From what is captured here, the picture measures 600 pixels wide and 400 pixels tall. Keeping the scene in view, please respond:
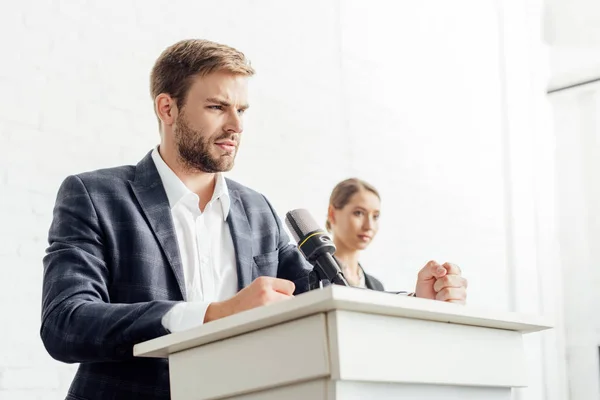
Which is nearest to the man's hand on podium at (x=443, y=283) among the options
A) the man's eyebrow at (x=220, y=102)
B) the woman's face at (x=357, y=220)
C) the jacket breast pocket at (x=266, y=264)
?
the jacket breast pocket at (x=266, y=264)

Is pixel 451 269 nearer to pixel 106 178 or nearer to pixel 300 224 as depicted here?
pixel 300 224

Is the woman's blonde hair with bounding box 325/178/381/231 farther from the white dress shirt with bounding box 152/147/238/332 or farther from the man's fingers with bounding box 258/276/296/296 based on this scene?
the man's fingers with bounding box 258/276/296/296

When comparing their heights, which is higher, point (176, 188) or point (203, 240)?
point (176, 188)

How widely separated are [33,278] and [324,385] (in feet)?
5.43

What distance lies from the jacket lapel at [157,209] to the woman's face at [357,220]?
173 centimetres

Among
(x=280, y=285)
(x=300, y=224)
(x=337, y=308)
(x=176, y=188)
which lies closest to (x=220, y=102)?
(x=176, y=188)

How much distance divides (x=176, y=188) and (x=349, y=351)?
827 mm

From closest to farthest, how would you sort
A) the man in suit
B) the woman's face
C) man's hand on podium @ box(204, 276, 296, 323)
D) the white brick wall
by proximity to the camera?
man's hand on podium @ box(204, 276, 296, 323)
the man in suit
the white brick wall
the woman's face

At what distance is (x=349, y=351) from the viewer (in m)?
0.90

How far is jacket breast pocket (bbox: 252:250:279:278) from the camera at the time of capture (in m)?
1.61

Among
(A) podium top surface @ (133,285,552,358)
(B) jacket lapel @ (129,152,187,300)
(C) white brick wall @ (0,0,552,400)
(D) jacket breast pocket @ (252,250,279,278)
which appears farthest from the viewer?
(C) white brick wall @ (0,0,552,400)

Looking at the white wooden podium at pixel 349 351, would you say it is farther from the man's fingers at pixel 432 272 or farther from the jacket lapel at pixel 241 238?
the jacket lapel at pixel 241 238

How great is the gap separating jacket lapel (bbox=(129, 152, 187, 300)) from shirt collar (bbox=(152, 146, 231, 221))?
26mm

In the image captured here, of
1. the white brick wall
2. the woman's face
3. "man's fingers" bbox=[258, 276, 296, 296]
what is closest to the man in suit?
"man's fingers" bbox=[258, 276, 296, 296]
